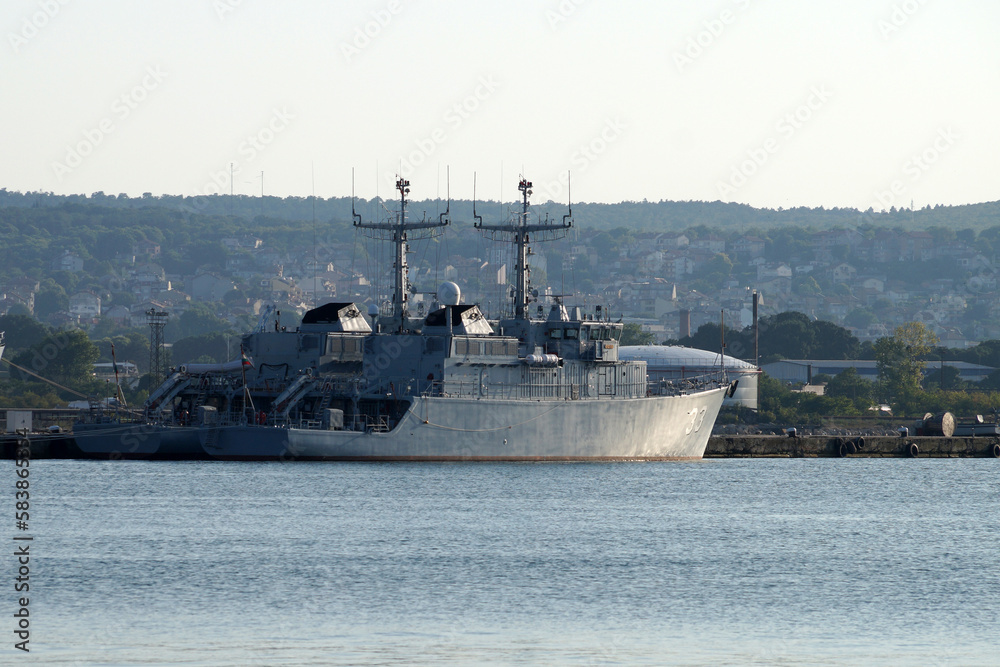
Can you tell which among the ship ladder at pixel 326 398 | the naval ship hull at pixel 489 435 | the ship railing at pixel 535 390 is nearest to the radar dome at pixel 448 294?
the ship railing at pixel 535 390

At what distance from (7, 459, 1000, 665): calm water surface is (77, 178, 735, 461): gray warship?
2.50 metres

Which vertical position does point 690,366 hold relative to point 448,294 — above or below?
below

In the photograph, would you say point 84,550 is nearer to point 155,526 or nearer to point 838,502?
point 155,526

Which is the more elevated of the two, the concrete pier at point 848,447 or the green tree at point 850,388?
the concrete pier at point 848,447

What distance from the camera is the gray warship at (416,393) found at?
2184 inches

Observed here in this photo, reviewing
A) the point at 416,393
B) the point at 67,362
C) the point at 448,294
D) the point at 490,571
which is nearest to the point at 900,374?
the point at 67,362

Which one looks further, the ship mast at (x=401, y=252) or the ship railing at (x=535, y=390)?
the ship mast at (x=401, y=252)

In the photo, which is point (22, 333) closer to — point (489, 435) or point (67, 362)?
point (67, 362)

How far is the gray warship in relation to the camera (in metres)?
55.5

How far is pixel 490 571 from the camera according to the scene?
31.6 metres

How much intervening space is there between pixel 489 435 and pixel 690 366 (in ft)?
186

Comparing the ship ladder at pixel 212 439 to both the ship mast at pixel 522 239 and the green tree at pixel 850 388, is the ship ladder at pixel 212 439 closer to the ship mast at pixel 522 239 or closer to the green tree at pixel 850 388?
the ship mast at pixel 522 239

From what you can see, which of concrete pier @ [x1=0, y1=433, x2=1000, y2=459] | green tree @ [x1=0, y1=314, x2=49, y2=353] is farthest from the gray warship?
green tree @ [x1=0, y1=314, x2=49, y2=353]

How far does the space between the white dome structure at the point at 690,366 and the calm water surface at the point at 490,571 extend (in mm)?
57446
